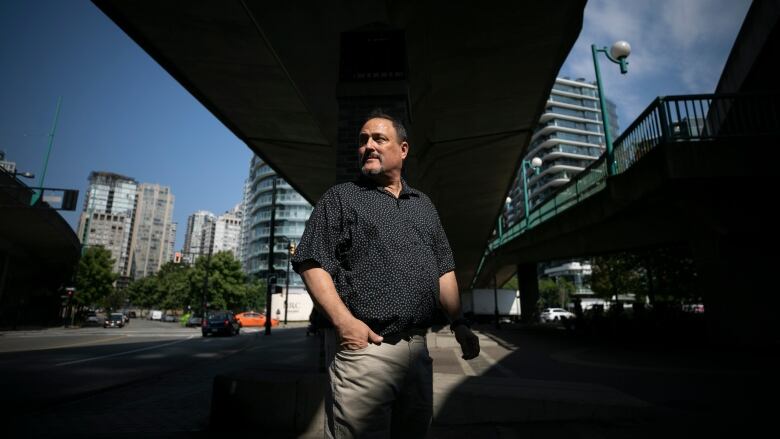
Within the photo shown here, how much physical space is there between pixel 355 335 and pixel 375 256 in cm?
36

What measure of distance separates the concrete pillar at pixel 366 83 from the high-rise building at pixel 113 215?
16327 cm

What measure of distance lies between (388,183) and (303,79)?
693cm

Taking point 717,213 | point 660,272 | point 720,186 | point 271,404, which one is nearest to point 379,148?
point 271,404

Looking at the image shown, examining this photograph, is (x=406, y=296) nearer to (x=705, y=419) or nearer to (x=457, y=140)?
(x=705, y=419)

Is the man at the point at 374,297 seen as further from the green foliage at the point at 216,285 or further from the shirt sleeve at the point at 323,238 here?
the green foliage at the point at 216,285

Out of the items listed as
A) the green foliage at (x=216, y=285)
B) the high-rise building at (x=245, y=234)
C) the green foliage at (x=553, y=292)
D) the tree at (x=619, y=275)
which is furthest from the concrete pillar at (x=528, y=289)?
the high-rise building at (x=245, y=234)

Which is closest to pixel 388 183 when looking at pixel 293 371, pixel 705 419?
pixel 293 371

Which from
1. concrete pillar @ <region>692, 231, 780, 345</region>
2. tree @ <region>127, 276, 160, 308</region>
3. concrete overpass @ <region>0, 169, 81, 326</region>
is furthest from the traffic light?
tree @ <region>127, 276, 160, 308</region>

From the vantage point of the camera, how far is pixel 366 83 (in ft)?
17.8

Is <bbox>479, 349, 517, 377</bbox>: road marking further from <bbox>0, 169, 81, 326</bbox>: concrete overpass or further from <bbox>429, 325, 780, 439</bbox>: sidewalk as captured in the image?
<bbox>0, 169, 81, 326</bbox>: concrete overpass

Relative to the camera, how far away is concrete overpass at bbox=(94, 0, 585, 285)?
5699 mm

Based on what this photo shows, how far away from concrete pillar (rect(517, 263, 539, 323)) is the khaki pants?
30.0 metres

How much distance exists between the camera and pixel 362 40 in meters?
5.74

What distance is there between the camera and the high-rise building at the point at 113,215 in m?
151
